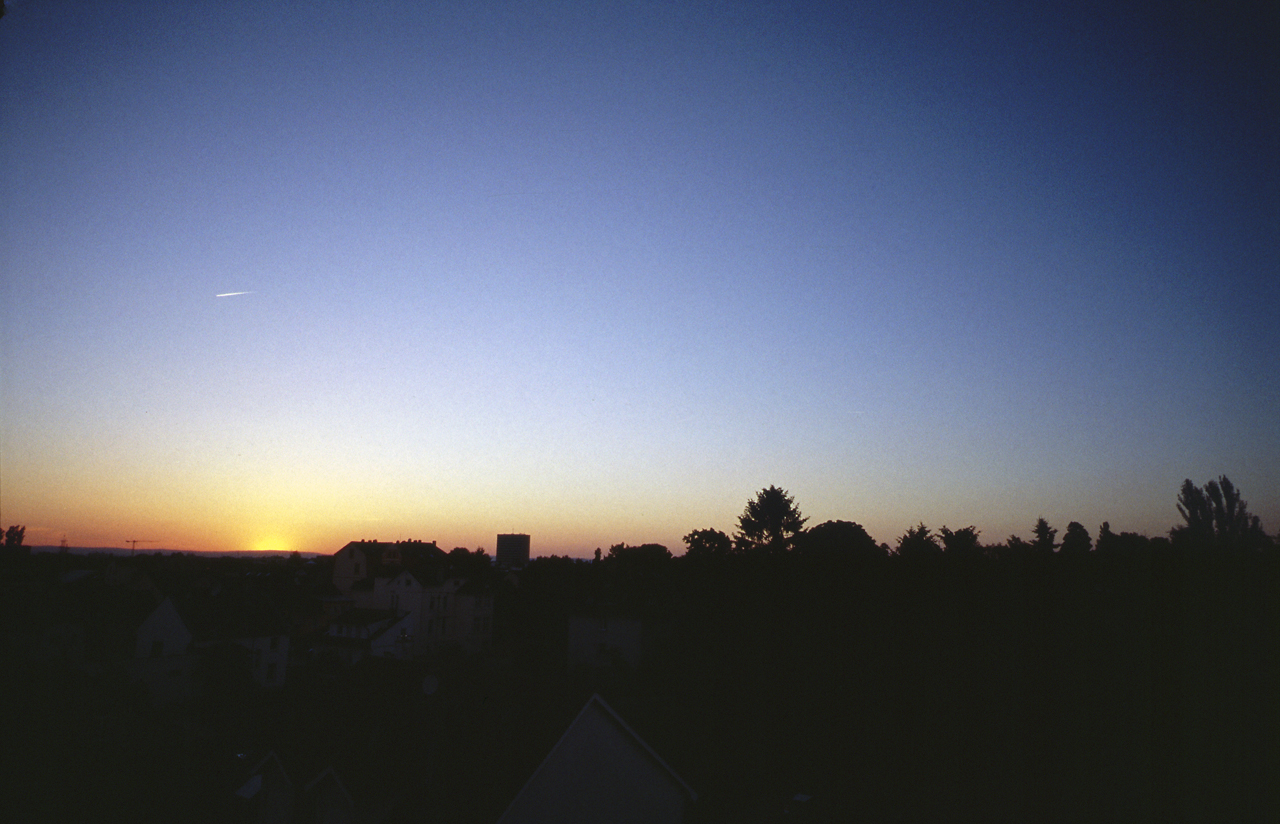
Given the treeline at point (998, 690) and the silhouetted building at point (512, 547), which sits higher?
the treeline at point (998, 690)

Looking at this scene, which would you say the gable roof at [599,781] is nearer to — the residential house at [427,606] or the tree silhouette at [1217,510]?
the residential house at [427,606]

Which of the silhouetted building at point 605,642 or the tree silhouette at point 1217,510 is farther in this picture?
the tree silhouette at point 1217,510

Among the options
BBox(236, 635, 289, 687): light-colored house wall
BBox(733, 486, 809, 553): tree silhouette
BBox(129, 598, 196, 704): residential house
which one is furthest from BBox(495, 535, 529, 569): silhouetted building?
BBox(129, 598, 196, 704): residential house

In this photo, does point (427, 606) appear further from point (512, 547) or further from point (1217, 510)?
point (512, 547)

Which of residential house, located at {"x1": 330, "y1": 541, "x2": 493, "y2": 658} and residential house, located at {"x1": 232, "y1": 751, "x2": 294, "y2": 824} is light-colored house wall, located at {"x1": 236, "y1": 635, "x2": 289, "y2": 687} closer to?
residential house, located at {"x1": 330, "y1": 541, "x2": 493, "y2": 658}

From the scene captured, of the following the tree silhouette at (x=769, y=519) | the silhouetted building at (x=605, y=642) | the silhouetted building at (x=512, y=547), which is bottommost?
the silhouetted building at (x=512, y=547)

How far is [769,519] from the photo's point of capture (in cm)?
7925

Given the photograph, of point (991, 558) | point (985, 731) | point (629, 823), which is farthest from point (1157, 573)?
point (629, 823)

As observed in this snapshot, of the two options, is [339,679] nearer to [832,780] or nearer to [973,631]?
[832,780]

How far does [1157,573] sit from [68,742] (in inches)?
1796

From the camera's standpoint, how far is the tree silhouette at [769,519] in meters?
78.6

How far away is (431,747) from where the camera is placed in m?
21.4

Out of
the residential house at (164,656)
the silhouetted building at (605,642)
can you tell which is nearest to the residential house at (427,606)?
the residential house at (164,656)

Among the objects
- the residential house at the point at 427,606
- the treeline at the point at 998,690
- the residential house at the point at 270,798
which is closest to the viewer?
the residential house at the point at 270,798
